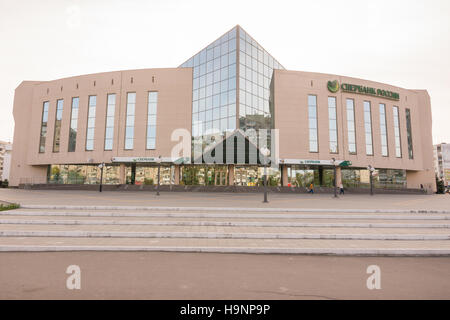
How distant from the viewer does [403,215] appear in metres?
9.74

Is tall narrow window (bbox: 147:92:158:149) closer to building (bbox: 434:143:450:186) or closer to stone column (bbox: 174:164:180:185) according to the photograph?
stone column (bbox: 174:164:180:185)

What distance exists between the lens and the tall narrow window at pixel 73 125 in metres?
35.8

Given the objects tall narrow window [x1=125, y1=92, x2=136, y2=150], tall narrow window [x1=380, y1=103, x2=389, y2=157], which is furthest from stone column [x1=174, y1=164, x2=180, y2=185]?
tall narrow window [x1=380, y1=103, x2=389, y2=157]

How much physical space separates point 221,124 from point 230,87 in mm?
5415

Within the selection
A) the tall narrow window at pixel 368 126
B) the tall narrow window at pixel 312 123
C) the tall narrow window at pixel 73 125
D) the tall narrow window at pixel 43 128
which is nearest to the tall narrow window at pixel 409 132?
the tall narrow window at pixel 368 126

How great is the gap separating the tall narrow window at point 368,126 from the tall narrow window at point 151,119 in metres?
33.0

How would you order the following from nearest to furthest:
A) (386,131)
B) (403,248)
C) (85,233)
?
(403,248) → (85,233) → (386,131)

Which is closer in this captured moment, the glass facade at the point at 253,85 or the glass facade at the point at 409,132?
the glass facade at the point at 253,85

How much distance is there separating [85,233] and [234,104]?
1071 inches

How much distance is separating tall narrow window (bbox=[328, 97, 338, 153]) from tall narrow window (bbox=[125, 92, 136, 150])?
30032 millimetres

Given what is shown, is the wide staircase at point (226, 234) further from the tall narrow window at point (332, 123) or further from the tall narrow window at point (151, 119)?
the tall narrow window at point (332, 123)
